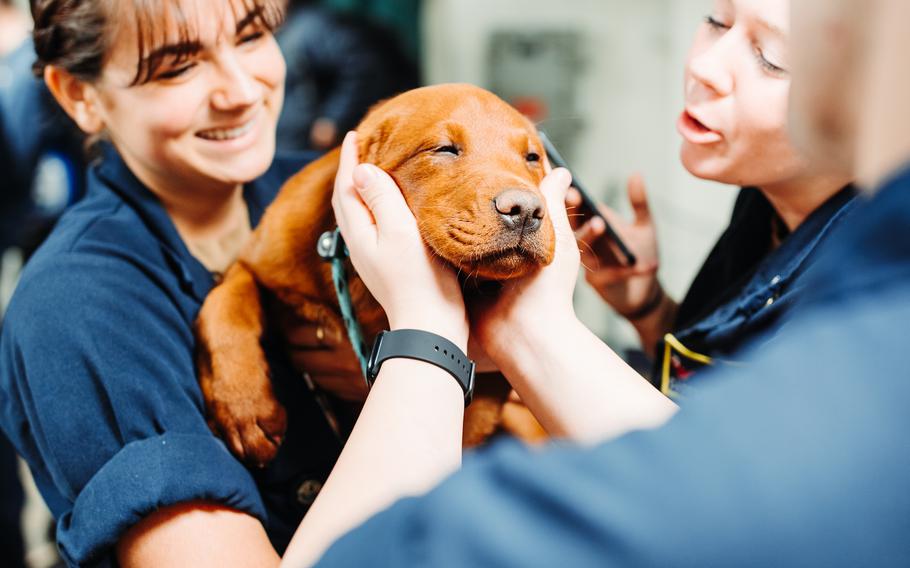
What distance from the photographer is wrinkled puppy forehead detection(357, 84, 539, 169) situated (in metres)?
1.36

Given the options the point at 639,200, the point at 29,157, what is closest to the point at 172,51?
the point at 639,200

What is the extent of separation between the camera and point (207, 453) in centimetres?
119

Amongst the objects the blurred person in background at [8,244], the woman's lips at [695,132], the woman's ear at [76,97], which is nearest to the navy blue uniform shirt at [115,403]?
the woman's ear at [76,97]

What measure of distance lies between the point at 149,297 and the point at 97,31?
47cm

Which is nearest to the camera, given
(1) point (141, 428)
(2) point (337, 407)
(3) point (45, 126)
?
(1) point (141, 428)

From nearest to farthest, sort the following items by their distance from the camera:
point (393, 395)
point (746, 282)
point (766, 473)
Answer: point (766, 473) → point (393, 395) → point (746, 282)

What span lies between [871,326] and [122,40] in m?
1.28

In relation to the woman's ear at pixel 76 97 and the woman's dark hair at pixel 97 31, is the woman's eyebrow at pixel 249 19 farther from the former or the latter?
the woman's ear at pixel 76 97

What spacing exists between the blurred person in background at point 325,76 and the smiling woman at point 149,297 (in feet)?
6.83

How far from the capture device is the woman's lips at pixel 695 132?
1447 millimetres

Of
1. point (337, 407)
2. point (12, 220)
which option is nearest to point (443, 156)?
point (337, 407)

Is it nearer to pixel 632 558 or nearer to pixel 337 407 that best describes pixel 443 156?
pixel 337 407

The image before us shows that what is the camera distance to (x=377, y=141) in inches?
56.0

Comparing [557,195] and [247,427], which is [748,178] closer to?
[557,195]
